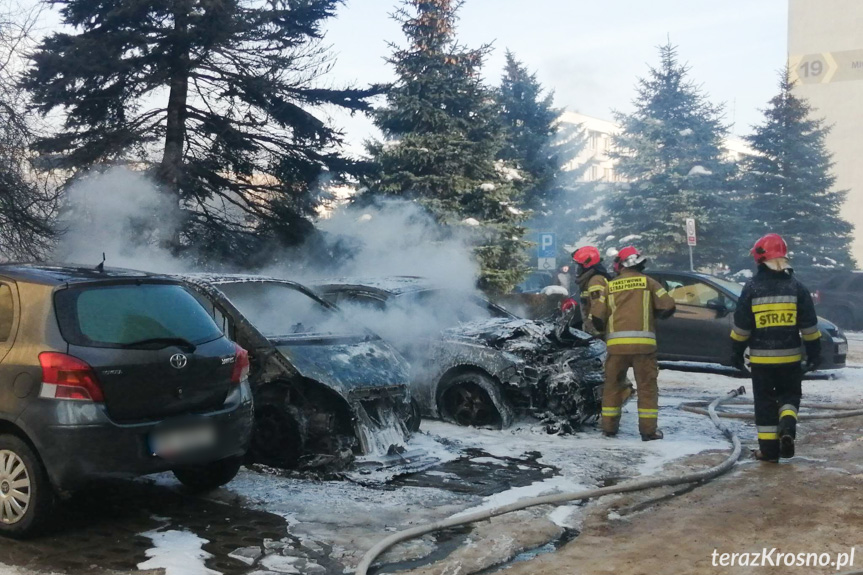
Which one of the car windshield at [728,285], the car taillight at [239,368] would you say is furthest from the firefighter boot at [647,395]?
the car windshield at [728,285]

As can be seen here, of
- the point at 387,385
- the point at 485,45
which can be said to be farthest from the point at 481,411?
the point at 485,45

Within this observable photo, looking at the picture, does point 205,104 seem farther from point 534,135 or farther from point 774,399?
point 534,135

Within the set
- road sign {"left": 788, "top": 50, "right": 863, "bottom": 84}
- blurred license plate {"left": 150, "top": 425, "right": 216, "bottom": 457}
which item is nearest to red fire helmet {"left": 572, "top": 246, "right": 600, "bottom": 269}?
blurred license plate {"left": 150, "top": 425, "right": 216, "bottom": 457}

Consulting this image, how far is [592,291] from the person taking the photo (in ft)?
28.2

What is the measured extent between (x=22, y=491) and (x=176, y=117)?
11.7 metres

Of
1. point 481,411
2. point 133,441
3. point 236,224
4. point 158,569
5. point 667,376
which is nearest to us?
point 158,569

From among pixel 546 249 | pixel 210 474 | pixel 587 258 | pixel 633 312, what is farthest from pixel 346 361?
pixel 546 249

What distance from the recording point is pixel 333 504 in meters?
5.69

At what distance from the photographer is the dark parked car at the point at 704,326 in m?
12.4

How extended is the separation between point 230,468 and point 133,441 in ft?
3.59

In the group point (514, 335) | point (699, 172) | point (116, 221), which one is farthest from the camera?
point (699, 172)

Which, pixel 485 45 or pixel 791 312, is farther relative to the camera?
pixel 485 45

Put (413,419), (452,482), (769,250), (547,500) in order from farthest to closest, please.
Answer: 1. (413,419)
2. (769,250)
3. (452,482)
4. (547,500)

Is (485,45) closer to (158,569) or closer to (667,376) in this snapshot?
(667,376)
